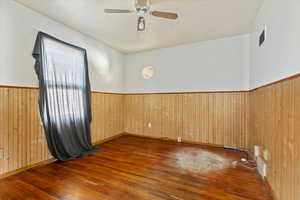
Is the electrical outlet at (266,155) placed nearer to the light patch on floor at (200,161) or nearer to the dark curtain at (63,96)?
the light patch on floor at (200,161)

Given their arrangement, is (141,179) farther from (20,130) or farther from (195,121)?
(195,121)

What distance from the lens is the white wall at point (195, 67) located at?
3297 millimetres

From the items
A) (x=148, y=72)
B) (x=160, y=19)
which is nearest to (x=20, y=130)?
(x=160, y=19)

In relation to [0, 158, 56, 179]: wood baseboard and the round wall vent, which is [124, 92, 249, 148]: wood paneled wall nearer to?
the round wall vent

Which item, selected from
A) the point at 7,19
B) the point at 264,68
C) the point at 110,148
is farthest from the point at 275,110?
the point at 7,19

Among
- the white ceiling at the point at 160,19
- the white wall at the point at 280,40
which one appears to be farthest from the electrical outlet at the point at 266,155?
the white ceiling at the point at 160,19

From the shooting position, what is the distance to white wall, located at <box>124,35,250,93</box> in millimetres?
3297

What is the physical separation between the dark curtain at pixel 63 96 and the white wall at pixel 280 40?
3.39m

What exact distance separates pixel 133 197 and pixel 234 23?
3.54 m

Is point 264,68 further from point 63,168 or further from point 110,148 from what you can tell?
point 63,168

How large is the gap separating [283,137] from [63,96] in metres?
3.43

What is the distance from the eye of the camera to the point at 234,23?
2.79 m

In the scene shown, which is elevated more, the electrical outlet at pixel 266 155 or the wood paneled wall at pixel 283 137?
the wood paneled wall at pixel 283 137

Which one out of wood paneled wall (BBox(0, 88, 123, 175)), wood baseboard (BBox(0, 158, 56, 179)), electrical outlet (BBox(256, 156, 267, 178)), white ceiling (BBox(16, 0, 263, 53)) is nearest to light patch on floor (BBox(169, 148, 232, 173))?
electrical outlet (BBox(256, 156, 267, 178))
